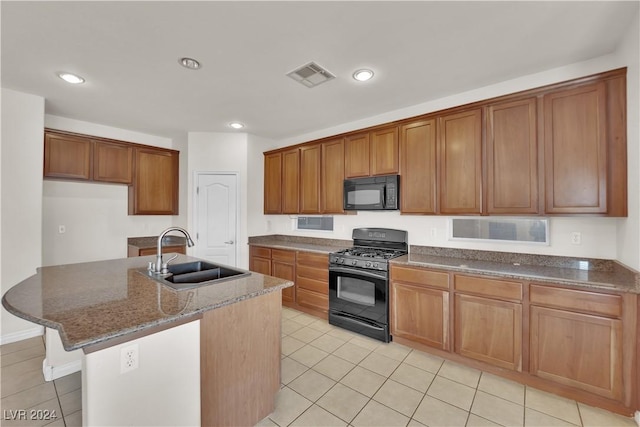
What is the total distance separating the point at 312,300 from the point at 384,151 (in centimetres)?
213

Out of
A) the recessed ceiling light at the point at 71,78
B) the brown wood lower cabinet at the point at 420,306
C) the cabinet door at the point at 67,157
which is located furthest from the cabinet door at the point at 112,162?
the brown wood lower cabinet at the point at 420,306

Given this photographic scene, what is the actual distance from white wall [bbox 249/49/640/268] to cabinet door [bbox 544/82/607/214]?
0.16 metres

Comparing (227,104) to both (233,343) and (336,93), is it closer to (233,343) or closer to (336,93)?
(336,93)

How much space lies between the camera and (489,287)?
2324mm

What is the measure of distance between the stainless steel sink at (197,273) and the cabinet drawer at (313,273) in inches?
58.2

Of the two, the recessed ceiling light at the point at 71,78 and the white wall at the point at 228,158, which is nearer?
the recessed ceiling light at the point at 71,78

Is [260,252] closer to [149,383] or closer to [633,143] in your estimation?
[149,383]

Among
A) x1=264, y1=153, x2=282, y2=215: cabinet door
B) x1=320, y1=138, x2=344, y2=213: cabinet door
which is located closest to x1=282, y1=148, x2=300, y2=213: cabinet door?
x1=264, y1=153, x2=282, y2=215: cabinet door

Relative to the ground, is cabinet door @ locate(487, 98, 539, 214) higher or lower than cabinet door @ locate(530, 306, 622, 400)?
higher

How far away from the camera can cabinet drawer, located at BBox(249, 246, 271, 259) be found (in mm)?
4136

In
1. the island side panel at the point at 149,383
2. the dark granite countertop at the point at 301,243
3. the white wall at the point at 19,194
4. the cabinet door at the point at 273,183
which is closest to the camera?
the island side panel at the point at 149,383

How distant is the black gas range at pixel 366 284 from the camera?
9.59 feet

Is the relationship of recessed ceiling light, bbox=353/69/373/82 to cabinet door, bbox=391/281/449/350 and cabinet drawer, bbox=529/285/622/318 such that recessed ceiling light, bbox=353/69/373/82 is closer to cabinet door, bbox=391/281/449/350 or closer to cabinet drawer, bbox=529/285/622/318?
cabinet door, bbox=391/281/449/350

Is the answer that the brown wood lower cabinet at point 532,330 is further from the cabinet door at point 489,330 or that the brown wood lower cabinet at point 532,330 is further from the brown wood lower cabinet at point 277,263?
the brown wood lower cabinet at point 277,263
